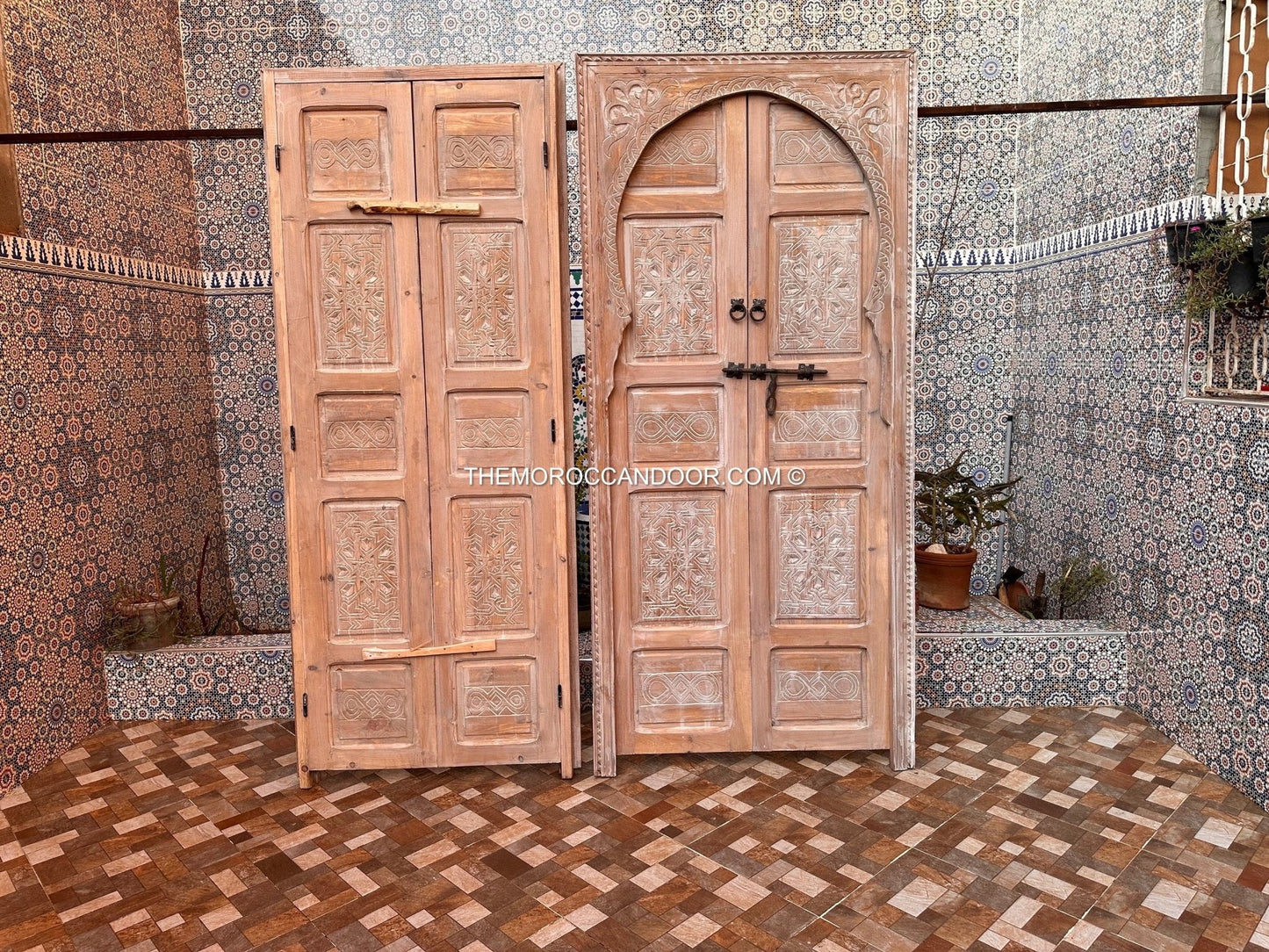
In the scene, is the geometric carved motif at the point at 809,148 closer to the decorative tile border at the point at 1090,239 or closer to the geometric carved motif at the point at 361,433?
the decorative tile border at the point at 1090,239

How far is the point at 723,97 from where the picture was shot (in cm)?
318

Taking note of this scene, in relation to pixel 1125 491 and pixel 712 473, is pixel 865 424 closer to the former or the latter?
pixel 712 473

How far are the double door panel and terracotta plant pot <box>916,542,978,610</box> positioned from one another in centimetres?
109

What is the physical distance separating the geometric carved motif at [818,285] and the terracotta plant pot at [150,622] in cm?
298

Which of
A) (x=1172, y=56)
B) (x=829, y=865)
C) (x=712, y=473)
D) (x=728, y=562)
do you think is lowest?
(x=829, y=865)

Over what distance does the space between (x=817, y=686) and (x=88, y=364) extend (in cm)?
331

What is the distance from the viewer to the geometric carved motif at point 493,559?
3.30 m

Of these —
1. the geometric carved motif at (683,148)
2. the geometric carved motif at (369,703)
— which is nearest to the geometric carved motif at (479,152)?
the geometric carved motif at (683,148)

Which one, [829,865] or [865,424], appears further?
[865,424]

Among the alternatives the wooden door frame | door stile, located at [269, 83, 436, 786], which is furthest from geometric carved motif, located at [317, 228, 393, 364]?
the wooden door frame

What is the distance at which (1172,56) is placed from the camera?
140 inches

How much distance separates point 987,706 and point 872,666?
3.00ft

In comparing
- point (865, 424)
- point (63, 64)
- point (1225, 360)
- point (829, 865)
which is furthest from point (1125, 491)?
point (63, 64)

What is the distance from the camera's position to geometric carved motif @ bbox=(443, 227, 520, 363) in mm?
3188
